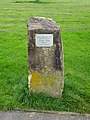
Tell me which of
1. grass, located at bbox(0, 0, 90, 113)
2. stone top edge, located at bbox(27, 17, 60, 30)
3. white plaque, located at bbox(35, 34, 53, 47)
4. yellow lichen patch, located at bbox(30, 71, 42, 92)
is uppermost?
stone top edge, located at bbox(27, 17, 60, 30)

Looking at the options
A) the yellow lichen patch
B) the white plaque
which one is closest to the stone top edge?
the white plaque

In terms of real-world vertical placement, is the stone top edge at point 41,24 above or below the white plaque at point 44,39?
above

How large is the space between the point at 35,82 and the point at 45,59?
488 millimetres

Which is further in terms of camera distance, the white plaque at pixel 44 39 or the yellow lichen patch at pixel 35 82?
the yellow lichen patch at pixel 35 82

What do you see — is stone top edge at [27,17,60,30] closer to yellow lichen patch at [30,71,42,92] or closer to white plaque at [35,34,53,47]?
white plaque at [35,34,53,47]

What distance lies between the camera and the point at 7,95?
600cm

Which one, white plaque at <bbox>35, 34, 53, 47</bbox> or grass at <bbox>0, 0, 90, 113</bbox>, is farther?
grass at <bbox>0, 0, 90, 113</bbox>

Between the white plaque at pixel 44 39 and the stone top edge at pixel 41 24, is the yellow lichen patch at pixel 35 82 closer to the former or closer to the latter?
the white plaque at pixel 44 39

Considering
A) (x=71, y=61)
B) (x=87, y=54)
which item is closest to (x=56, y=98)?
(x=71, y=61)

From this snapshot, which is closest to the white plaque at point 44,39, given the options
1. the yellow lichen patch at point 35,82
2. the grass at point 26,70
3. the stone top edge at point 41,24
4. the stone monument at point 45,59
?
the stone monument at point 45,59

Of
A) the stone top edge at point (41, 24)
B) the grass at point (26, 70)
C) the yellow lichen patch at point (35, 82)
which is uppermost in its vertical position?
the stone top edge at point (41, 24)

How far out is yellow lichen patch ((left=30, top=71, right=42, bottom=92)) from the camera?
18.4 ft

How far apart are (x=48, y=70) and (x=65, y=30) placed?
809cm

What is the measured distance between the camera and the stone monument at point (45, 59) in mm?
5418
